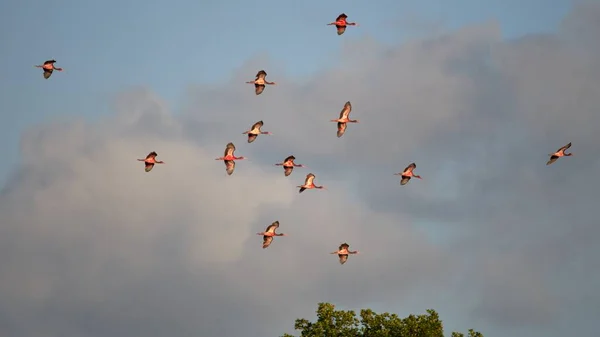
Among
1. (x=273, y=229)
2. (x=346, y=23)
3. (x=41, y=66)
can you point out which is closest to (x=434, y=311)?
(x=273, y=229)

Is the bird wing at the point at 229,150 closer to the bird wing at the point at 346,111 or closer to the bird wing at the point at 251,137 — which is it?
the bird wing at the point at 251,137

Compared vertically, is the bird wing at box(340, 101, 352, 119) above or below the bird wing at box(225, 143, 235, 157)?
above

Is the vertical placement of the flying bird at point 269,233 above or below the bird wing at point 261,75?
below

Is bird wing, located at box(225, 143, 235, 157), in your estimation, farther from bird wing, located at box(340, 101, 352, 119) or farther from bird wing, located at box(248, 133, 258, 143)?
bird wing, located at box(340, 101, 352, 119)

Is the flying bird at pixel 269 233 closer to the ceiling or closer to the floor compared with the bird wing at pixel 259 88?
closer to the floor

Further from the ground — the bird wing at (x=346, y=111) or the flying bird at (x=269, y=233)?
the bird wing at (x=346, y=111)

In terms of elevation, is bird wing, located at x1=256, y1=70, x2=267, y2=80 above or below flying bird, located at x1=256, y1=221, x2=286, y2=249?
above

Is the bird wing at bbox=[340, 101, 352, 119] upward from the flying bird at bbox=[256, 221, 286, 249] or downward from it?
upward

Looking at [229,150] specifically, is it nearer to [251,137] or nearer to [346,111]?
[251,137]

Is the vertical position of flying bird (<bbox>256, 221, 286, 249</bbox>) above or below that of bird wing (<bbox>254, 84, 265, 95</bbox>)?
below

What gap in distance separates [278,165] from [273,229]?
15.6ft

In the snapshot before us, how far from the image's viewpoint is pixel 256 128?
125312 mm

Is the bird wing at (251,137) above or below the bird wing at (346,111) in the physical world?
below

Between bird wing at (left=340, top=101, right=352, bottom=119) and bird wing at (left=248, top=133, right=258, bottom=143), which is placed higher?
bird wing at (left=340, top=101, right=352, bottom=119)
